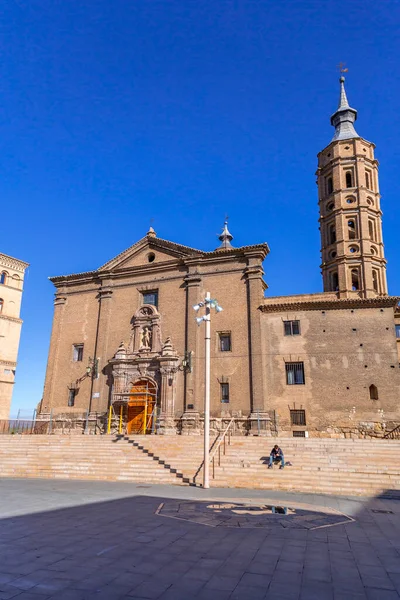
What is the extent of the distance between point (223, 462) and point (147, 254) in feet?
61.0

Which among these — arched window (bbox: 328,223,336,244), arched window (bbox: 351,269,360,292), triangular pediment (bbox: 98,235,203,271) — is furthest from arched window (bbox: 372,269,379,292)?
triangular pediment (bbox: 98,235,203,271)

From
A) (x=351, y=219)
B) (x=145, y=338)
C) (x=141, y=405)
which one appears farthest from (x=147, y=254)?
(x=351, y=219)

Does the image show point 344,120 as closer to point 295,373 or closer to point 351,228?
point 351,228

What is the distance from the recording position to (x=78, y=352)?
32469 millimetres

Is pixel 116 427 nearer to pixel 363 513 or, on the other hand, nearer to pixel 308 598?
pixel 363 513

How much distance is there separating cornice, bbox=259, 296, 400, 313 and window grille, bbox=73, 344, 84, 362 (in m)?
13.9

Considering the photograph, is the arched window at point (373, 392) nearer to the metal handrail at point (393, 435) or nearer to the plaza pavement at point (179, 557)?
the metal handrail at point (393, 435)

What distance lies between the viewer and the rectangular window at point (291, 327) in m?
27.3

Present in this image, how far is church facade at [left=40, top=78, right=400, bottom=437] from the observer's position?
1003 inches

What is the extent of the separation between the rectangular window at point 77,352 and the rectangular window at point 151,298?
5984 millimetres

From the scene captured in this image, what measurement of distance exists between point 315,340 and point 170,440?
11.0 meters

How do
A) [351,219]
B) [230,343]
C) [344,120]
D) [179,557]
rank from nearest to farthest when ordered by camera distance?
[179,557], [230,343], [351,219], [344,120]

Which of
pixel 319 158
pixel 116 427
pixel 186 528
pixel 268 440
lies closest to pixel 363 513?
pixel 186 528

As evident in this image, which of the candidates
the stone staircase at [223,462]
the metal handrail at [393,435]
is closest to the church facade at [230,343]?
the metal handrail at [393,435]
